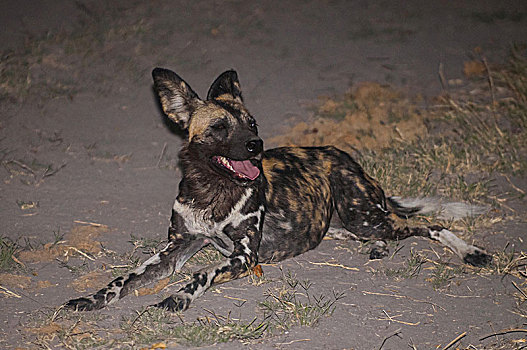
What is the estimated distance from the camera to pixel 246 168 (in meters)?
3.96

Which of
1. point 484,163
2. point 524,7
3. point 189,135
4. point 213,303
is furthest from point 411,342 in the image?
point 524,7

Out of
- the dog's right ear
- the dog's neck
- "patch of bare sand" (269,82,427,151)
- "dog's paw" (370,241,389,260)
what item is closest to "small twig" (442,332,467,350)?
"dog's paw" (370,241,389,260)

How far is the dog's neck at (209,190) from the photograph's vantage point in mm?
3963

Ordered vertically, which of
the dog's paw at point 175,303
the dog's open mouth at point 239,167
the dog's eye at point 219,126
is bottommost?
the dog's paw at point 175,303

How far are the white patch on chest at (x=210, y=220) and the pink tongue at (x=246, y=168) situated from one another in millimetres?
148

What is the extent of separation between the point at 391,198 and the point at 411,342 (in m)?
1.76

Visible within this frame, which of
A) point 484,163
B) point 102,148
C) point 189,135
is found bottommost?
point 484,163

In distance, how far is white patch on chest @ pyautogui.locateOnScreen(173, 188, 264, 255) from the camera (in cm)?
396

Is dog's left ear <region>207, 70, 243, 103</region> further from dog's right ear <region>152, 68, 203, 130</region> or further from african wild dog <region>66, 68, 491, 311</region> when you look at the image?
dog's right ear <region>152, 68, 203, 130</region>

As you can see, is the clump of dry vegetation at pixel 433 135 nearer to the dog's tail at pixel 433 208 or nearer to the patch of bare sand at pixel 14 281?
the dog's tail at pixel 433 208

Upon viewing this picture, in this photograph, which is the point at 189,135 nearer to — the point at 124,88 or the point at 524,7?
the point at 124,88

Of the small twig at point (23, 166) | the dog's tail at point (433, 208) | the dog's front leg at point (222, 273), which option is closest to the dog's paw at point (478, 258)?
the dog's tail at point (433, 208)

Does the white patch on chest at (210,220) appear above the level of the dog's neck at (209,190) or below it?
below

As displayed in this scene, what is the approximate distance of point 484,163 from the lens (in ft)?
18.9
